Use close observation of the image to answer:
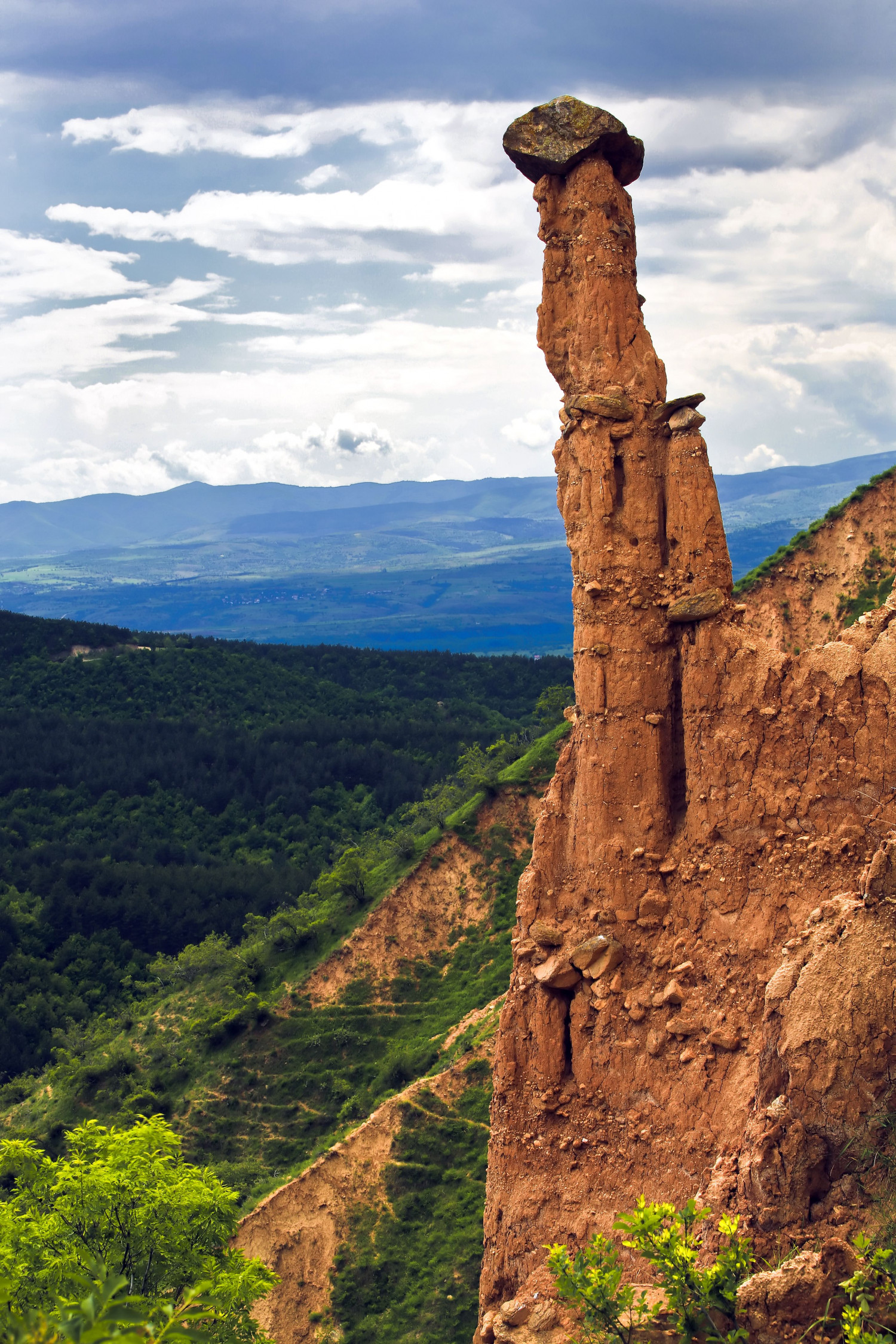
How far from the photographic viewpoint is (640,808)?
20.0m

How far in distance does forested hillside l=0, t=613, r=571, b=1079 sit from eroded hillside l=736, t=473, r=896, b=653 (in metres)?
31.1

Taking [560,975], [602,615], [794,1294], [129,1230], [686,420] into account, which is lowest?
[129,1230]

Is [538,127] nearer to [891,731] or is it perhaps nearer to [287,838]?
[891,731]

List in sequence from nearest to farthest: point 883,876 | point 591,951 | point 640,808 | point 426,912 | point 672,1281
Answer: point 672,1281
point 883,876
point 591,951
point 640,808
point 426,912

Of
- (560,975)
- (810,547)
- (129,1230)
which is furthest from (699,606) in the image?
(810,547)

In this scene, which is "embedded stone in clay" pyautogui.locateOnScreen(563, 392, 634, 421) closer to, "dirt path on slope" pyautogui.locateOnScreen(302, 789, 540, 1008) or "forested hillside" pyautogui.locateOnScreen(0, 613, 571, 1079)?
"dirt path on slope" pyautogui.locateOnScreen(302, 789, 540, 1008)

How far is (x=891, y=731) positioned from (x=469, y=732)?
112m

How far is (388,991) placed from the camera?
58.9 meters

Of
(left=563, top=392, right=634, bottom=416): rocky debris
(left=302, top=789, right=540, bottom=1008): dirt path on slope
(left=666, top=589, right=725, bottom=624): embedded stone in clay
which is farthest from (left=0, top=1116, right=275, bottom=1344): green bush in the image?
(left=302, top=789, right=540, bottom=1008): dirt path on slope

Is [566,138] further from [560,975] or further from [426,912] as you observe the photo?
[426,912]

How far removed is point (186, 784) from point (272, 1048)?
183 ft

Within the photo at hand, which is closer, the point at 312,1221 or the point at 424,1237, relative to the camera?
the point at 424,1237

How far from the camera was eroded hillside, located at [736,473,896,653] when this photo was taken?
143ft

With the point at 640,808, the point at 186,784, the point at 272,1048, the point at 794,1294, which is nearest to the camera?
the point at 794,1294
